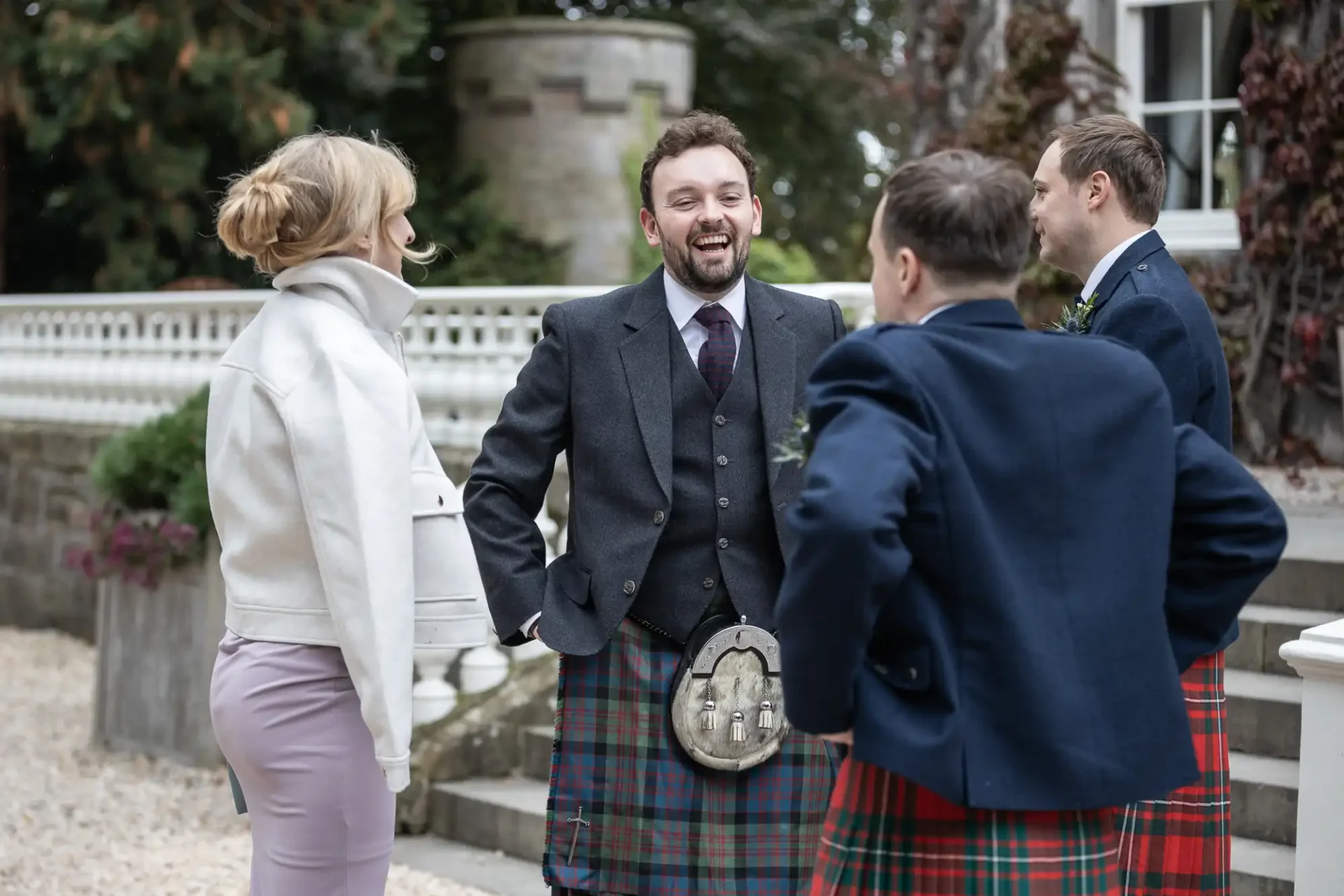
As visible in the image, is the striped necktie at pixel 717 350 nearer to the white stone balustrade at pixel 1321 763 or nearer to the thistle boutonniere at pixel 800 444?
the thistle boutonniere at pixel 800 444

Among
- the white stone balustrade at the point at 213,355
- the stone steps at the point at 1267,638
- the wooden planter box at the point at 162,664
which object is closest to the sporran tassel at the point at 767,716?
the stone steps at the point at 1267,638

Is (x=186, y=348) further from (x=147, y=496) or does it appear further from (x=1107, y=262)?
(x=1107, y=262)

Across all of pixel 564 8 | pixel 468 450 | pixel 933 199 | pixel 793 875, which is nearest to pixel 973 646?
pixel 933 199

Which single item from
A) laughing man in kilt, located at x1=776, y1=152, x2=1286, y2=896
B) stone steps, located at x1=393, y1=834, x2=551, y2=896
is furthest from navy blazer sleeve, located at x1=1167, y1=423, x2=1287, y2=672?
stone steps, located at x1=393, y1=834, x2=551, y2=896

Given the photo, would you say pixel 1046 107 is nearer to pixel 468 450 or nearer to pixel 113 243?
pixel 468 450

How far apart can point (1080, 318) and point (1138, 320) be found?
15cm

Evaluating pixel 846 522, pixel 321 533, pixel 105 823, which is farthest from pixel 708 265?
pixel 105 823

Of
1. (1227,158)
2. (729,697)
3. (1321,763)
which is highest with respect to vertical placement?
(1227,158)

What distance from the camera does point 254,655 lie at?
274cm

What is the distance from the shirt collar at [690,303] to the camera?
10.6ft

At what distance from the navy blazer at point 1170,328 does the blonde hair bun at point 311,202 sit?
1271 millimetres

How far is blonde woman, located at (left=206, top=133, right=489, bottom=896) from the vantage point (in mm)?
2660

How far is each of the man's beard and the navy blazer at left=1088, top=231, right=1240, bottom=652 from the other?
0.66m

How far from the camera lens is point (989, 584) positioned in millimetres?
2059
